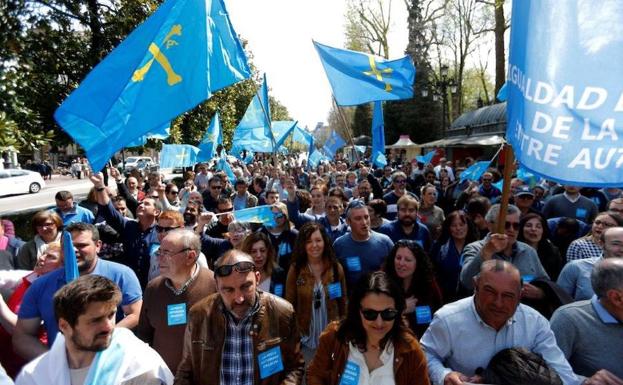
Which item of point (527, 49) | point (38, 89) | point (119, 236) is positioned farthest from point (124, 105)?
point (38, 89)

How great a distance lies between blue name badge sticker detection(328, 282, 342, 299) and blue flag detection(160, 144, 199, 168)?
10.2 meters

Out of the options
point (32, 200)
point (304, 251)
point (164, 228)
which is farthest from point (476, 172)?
point (32, 200)

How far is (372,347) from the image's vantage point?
261 centimetres

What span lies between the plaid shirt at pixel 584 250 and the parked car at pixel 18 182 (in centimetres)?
3118

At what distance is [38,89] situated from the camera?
12047 mm

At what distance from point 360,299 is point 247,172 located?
15553mm

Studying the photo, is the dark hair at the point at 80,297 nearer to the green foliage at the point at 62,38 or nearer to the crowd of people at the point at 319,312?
the crowd of people at the point at 319,312

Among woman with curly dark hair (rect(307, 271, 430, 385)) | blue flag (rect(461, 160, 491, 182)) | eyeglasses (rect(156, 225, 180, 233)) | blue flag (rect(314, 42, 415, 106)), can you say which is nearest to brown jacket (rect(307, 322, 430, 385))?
woman with curly dark hair (rect(307, 271, 430, 385))

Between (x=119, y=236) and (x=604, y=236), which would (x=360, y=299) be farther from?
(x=119, y=236)

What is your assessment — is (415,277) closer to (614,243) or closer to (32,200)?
(614,243)

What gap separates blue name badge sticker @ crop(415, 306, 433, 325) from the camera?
3.80 m

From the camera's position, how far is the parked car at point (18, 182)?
28.2 m

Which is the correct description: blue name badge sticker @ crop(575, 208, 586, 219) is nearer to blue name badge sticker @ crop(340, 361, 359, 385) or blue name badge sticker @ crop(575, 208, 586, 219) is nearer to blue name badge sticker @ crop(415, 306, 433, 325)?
blue name badge sticker @ crop(415, 306, 433, 325)

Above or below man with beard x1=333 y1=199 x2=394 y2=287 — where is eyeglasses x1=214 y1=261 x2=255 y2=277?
above
